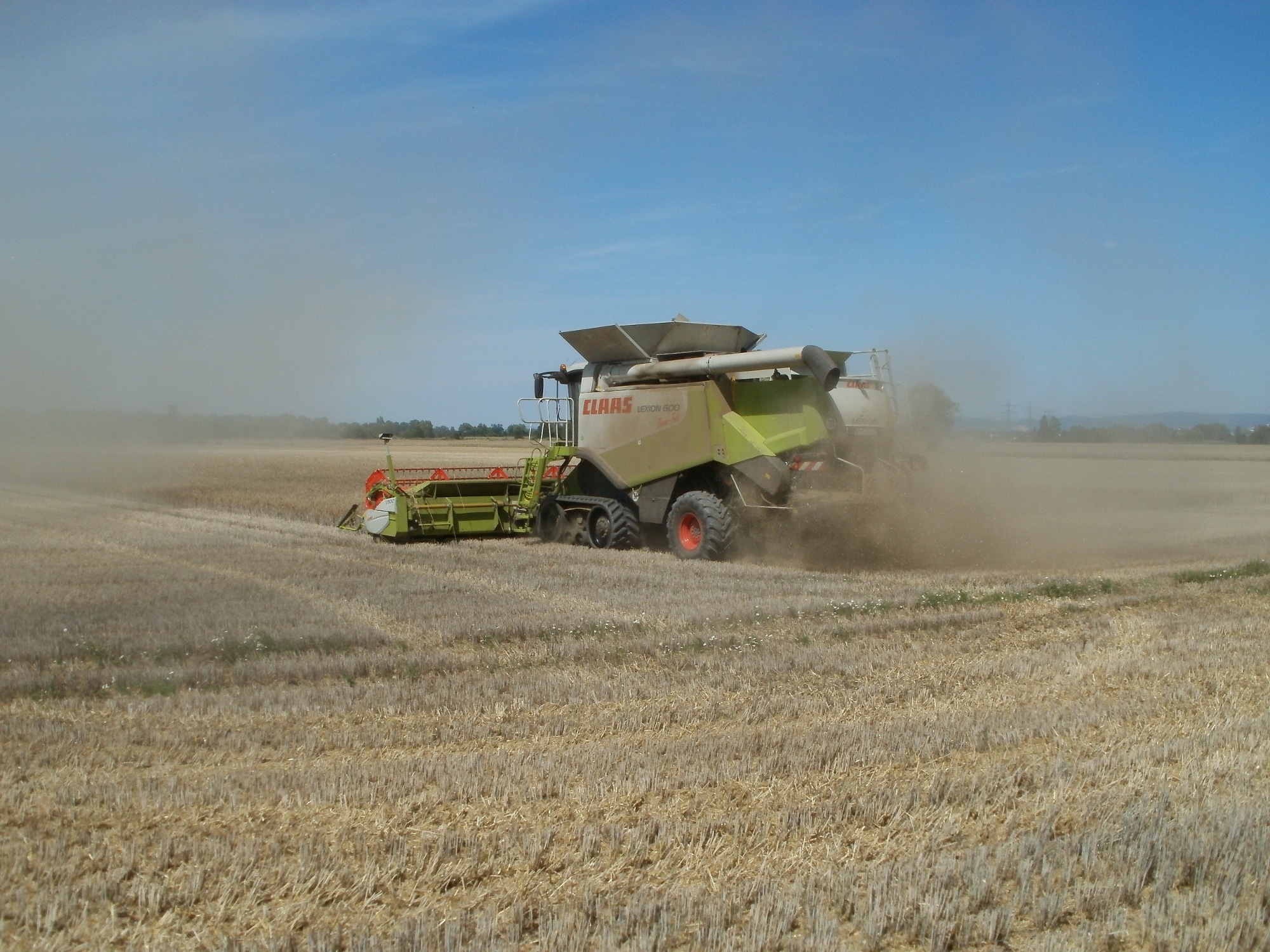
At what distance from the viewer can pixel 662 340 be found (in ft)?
45.7

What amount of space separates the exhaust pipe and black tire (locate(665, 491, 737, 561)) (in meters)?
1.49

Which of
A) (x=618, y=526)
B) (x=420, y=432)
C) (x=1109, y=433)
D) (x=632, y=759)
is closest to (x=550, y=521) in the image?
(x=618, y=526)

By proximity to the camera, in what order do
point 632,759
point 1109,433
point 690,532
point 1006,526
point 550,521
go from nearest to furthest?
point 632,759, point 690,532, point 1006,526, point 550,521, point 1109,433

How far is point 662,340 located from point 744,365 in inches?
66.9

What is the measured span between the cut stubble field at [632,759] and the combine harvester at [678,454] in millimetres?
1189

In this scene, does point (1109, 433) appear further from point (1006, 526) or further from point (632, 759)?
point (632, 759)

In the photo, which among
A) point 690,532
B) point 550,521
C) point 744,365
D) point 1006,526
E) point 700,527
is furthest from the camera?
point 550,521

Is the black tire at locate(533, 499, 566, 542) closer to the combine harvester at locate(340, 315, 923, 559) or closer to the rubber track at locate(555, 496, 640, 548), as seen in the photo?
the combine harvester at locate(340, 315, 923, 559)

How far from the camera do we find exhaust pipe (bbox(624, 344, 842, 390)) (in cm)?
1180

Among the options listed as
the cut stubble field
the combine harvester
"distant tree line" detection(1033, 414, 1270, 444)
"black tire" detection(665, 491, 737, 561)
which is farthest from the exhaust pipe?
"distant tree line" detection(1033, 414, 1270, 444)

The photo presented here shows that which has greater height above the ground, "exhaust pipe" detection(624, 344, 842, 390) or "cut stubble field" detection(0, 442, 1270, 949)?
"exhaust pipe" detection(624, 344, 842, 390)

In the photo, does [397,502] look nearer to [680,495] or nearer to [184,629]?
[680,495]

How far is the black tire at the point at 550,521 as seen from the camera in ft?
50.2

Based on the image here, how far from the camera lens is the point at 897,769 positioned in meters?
5.02
